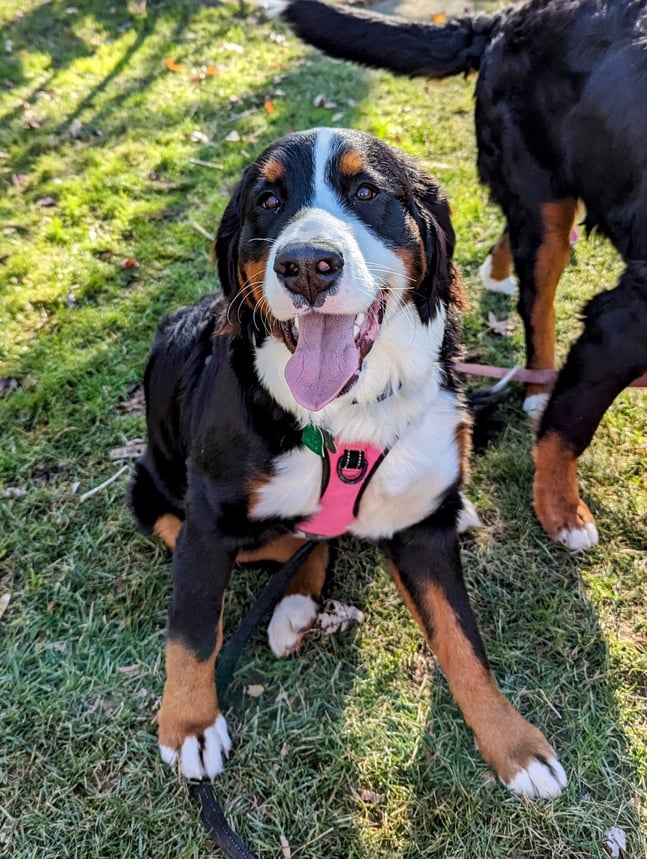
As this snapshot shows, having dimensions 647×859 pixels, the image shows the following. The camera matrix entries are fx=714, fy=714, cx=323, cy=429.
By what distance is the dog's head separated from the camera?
6.09 feet

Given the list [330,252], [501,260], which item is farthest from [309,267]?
[501,260]

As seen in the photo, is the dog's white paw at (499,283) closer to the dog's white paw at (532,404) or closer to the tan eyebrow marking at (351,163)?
the dog's white paw at (532,404)

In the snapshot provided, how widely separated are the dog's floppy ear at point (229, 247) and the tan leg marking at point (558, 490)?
1413mm

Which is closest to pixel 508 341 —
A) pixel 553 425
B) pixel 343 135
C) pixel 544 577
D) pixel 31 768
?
pixel 553 425

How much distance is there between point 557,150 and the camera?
2.95 metres

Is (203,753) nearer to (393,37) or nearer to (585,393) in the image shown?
(585,393)

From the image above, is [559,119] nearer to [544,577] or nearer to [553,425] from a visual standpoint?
[553,425]

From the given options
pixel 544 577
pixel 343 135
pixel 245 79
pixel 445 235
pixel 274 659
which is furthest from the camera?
pixel 245 79

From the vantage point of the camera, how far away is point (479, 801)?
221 centimetres

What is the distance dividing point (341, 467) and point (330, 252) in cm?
70

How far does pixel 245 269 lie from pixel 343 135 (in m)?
0.49

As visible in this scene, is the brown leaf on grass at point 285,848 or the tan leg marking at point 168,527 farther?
the tan leg marking at point 168,527

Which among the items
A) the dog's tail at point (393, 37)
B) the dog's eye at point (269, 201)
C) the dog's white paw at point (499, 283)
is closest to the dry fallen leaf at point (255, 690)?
the dog's eye at point (269, 201)

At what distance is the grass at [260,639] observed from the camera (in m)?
2.21
